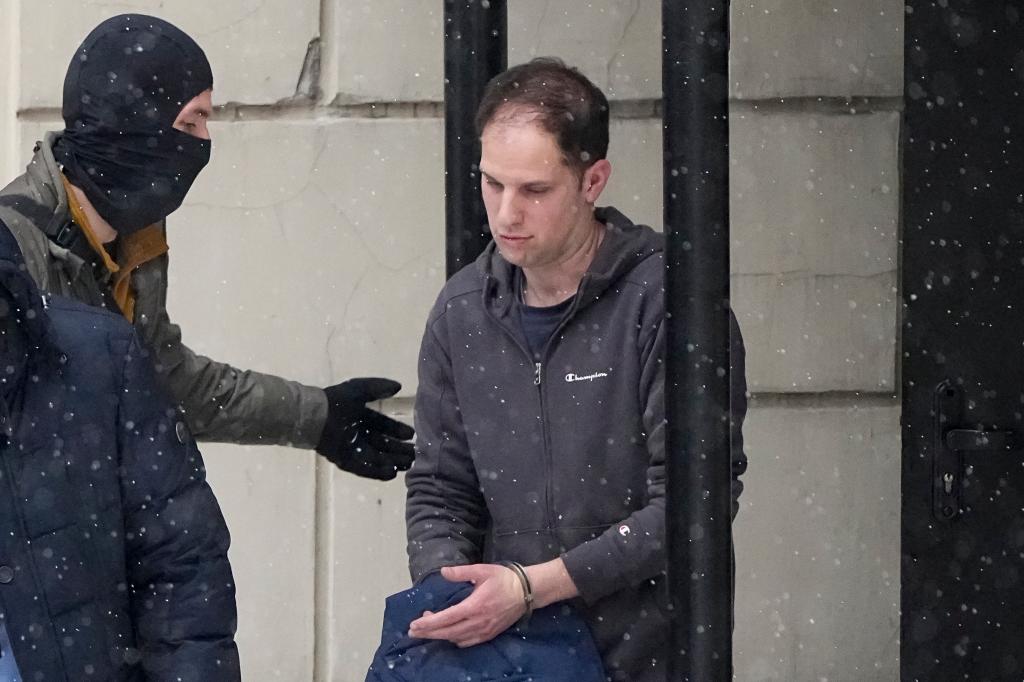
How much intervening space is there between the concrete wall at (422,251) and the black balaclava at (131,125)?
4.62ft

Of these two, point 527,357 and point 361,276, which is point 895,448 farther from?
point 527,357

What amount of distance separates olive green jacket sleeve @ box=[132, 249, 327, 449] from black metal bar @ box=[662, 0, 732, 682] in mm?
1361

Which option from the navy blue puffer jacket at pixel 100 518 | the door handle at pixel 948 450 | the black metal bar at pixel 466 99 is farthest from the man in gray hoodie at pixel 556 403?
the door handle at pixel 948 450

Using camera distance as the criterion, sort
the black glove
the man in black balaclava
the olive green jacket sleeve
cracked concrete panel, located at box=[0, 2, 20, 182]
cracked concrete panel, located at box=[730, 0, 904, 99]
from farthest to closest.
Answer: cracked concrete panel, located at box=[0, 2, 20, 182] < cracked concrete panel, located at box=[730, 0, 904, 99] < the black glove < the olive green jacket sleeve < the man in black balaclava

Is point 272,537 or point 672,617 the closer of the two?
point 672,617

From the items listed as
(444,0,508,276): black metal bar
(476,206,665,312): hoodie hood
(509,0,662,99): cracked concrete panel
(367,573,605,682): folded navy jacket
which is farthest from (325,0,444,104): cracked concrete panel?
(367,573,605,682): folded navy jacket

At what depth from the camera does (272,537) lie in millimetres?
4910

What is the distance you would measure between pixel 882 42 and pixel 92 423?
2.90 meters

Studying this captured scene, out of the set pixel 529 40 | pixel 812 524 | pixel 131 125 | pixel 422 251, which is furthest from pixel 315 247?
pixel 812 524

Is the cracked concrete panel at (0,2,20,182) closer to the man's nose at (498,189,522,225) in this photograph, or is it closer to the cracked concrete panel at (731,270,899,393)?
the cracked concrete panel at (731,270,899,393)

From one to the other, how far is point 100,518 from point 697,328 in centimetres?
107

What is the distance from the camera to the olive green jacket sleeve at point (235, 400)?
379 cm

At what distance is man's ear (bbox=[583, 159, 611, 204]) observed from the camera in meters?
2.91

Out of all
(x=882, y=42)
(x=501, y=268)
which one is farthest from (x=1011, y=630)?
(x=882, y=42)
